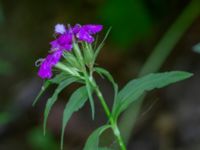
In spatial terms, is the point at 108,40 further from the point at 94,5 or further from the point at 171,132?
the point at 171,132

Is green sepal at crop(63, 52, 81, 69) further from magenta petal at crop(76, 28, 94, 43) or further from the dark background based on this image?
the dark background

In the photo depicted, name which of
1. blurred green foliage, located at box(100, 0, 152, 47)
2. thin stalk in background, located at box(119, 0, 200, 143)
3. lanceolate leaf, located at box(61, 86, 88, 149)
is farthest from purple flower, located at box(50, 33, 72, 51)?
blurred green foliage, located at box(100, 0, 152, 47)

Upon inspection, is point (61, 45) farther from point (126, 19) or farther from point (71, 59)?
point (126, 19)

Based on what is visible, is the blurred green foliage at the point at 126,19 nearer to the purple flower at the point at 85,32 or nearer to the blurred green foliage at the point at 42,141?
the blurred green foliage at the point at 42,141

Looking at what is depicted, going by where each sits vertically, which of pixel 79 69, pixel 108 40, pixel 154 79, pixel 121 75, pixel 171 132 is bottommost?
pixel 171 132

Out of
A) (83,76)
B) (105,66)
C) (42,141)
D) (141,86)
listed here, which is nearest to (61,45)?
(83,76)

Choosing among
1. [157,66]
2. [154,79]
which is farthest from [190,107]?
[154,79]
